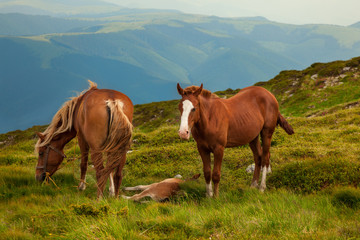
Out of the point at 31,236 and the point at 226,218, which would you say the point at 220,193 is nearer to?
the point at 226,218

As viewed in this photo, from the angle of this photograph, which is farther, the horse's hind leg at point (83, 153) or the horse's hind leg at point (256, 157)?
the horse's hind leg at point (256, 157)

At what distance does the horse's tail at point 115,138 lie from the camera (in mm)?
6961

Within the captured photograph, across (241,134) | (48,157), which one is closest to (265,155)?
(241,134)

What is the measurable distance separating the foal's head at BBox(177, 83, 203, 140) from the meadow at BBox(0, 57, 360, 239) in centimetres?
155

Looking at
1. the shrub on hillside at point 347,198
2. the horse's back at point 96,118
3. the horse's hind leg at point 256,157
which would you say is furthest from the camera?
the horse's hind leg at point 256,157

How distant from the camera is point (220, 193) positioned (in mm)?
7164

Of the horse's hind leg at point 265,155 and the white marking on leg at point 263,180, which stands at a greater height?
the horse's hind leg at point 265,155

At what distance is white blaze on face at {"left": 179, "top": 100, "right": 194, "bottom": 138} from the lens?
602 centimetres

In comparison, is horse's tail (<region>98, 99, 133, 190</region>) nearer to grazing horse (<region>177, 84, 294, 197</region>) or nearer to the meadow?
the meadow

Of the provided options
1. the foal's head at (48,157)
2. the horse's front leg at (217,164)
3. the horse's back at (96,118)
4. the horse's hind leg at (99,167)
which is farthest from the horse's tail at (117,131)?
the foal's head at (48,157)

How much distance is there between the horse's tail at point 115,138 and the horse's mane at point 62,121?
176 cm

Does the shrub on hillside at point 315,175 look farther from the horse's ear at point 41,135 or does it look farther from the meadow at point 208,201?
the horse's ear at point 41,135

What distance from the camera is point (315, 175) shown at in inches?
309

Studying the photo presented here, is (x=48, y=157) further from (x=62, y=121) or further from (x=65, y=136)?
(x=62, y=121)
